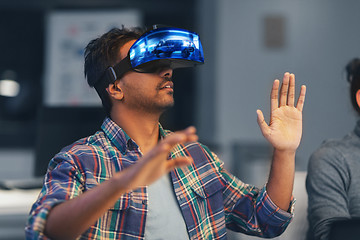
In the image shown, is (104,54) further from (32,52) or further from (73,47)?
(32,52)

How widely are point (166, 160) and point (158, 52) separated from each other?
28 centimetres

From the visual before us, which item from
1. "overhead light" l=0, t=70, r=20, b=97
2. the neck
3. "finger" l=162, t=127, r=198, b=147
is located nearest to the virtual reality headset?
the neck

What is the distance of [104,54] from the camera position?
130 centimetres

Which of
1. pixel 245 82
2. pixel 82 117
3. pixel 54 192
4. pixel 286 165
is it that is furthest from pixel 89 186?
pixel 245 82

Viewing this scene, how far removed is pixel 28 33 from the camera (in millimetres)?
4020

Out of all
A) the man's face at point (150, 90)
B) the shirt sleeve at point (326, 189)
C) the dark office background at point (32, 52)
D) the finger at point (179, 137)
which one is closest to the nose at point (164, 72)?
the man's face at point (150, 90)

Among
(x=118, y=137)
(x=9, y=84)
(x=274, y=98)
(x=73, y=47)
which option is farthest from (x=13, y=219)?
(x=9, y=84)

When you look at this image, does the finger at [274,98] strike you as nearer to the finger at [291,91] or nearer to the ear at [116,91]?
the finger at [291,91]

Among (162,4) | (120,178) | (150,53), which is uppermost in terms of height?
(162,4)

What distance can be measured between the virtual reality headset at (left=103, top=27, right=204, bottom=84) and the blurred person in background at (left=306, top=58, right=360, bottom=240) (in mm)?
545

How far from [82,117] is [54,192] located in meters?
1.31

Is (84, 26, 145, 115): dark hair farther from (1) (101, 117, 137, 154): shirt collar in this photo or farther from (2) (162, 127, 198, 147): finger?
(2) (162, 127, 198, 147): finger

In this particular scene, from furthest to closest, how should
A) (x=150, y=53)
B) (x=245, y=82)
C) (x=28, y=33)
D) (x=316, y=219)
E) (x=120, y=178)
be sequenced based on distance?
(x=28, y=33) → (x=245, y=82) → (x=316, y=219) → (x=150, y=53) → (x=120, y=178)

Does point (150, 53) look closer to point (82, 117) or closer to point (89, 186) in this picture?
point (89, 186)
